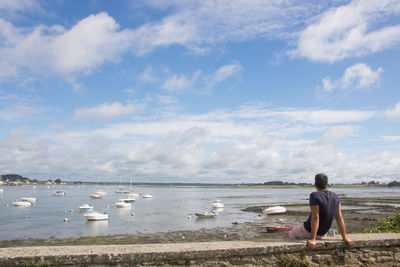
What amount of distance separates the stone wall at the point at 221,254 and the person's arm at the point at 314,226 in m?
0.14

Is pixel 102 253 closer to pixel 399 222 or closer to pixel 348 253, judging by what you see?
pixel 348 253

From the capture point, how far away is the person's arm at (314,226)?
5719mm

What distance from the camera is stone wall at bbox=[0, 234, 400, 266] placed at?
5277 mm

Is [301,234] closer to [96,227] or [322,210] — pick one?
[322,210]

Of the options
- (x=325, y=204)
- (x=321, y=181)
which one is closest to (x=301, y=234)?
(x=325, y=204)

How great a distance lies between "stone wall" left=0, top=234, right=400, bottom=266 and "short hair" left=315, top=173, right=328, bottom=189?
41.3 inches

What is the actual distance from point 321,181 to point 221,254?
215 cm

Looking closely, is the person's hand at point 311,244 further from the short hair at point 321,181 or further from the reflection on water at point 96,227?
the reflection on water at point 96,227

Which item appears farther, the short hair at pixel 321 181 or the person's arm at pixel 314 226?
the short hair at pixel 321 181

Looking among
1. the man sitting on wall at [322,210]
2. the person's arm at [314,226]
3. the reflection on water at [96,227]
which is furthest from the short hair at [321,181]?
the reflection on water at [96,227]

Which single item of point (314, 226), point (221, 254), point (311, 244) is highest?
point (314, 226)

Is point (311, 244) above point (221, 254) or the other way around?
above

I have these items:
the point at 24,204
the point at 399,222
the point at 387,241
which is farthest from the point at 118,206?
the point at 387,241

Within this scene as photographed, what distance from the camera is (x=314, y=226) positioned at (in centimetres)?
575
